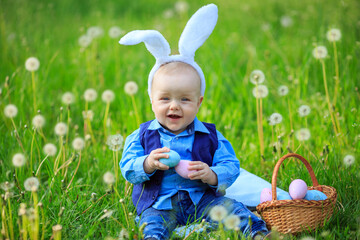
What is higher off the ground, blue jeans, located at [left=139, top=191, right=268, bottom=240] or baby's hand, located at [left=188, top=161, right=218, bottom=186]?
baby's hand, located at [left=188, top=161, right=218, bottom=186]

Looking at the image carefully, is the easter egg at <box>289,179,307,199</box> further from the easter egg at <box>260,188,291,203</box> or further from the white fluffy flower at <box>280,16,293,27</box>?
the white fluffy flower at <box>280,16,293,27</box>

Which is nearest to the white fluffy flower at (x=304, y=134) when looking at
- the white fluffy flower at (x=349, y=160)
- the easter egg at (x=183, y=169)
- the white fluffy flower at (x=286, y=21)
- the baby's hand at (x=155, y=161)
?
the white fluffy flower at (x=349, y=160)

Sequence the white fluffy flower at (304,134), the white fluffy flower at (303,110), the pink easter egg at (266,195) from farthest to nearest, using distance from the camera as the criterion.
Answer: the white fluffy flower at (303,110) < the white fluffy flower at (304,134) < the pink easter egg at (266,195)

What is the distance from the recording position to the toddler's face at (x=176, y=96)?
2307mm

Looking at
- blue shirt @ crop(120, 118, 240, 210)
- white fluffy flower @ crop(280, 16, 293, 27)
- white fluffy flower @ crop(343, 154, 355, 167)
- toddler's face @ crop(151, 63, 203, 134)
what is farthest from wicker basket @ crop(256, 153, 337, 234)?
white fluffy flower @ crop(280, 16, 293, 27)

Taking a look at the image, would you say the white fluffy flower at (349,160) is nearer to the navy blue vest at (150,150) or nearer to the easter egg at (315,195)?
the easter egg at (315,195)

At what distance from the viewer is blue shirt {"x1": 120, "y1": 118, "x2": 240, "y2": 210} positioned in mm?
2318

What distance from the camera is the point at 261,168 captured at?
10.1ft

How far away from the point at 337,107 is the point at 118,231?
6.58 feet

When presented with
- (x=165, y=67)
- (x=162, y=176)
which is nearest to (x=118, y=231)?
(x=162, y=176)

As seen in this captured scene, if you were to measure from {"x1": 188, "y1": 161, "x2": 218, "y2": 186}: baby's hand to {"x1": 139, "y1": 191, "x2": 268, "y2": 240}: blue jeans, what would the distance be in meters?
0.15

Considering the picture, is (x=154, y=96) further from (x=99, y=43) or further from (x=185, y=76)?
(x=99, y=43)

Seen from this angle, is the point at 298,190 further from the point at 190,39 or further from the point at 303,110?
the point at 190,39

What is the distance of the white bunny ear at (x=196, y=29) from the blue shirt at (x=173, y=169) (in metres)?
0.40
